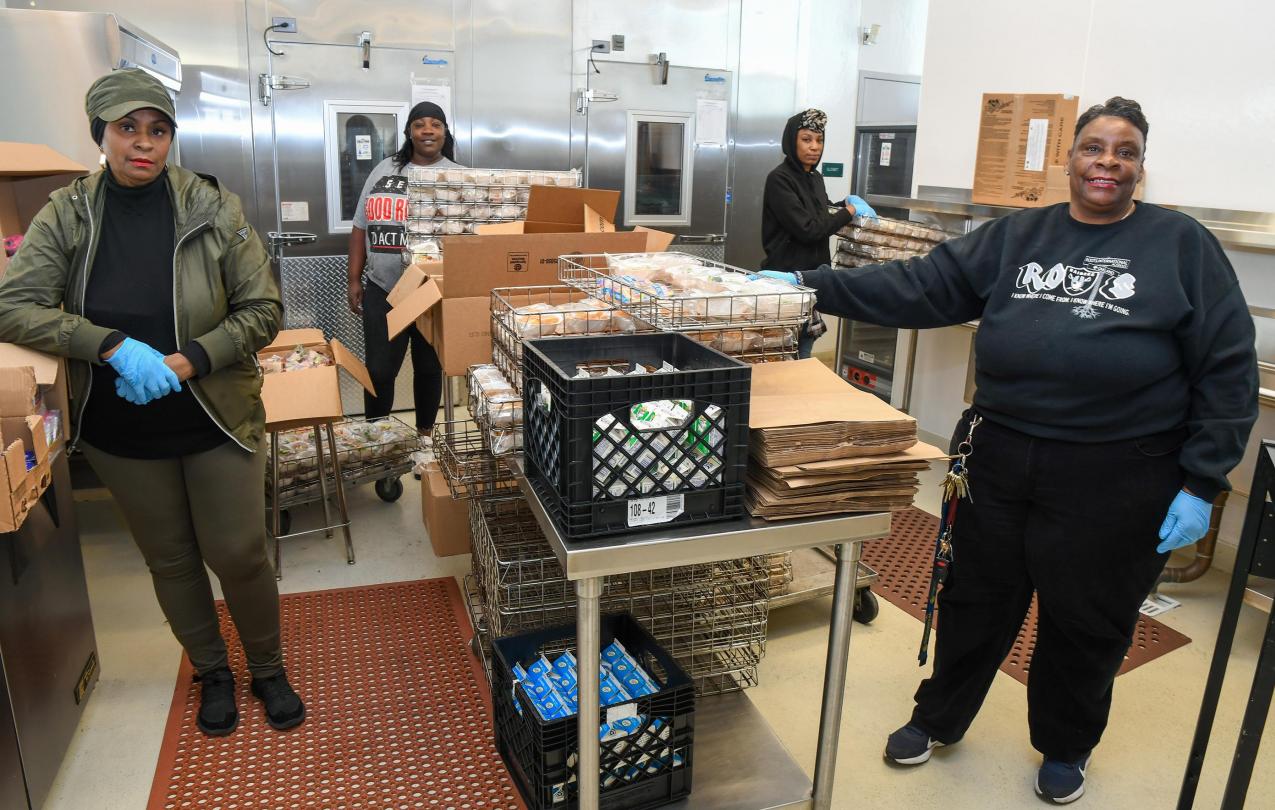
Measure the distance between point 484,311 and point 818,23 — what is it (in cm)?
456

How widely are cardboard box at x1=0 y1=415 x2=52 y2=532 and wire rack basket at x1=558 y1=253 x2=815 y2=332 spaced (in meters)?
1.29

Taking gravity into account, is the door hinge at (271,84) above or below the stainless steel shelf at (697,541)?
above

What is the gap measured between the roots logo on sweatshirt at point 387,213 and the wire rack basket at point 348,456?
0.82m

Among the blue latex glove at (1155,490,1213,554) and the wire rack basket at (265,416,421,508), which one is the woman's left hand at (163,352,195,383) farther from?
the blue latex glove at (1155,490,1213,554)

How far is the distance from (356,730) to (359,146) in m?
3.84

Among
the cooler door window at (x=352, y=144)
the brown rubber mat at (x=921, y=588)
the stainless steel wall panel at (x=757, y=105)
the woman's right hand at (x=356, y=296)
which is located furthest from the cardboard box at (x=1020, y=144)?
the cooler door window at (x=352, y=144)

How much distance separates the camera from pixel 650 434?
1.64m

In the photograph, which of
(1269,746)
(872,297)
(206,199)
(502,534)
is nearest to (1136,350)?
(872,297)

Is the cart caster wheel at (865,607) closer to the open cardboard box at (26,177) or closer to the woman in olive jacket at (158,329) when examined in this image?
the woman in olive jacket at (158,329)

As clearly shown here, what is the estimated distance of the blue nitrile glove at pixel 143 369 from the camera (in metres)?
2.08

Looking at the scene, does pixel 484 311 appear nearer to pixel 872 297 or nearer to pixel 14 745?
pixel 872 297

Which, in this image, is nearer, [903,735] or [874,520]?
[874,520]

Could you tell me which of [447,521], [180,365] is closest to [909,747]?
[447,521]

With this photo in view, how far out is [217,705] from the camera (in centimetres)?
259
